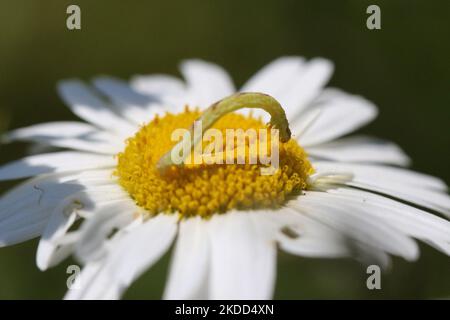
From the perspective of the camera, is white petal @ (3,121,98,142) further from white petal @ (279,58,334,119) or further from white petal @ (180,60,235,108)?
white petal @ (279,58,334,119)

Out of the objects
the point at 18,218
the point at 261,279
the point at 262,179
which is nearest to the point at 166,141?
the point at 262,179

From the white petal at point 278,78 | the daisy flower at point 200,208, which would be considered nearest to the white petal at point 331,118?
the daisy flower at point 200,208

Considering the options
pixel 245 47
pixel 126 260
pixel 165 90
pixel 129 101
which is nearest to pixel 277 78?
pixel 165 90

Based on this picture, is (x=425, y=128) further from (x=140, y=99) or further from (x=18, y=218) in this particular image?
(x=18, y=218)

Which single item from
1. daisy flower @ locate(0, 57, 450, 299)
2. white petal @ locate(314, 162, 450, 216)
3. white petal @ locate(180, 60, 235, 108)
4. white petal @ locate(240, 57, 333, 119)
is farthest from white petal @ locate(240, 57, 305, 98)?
white petal @ locate(314, 162, 450, 216)

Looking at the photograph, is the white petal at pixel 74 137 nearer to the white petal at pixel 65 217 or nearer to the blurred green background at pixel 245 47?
the white petal at pixel 65 217

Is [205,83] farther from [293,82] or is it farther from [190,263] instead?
[190,263]
